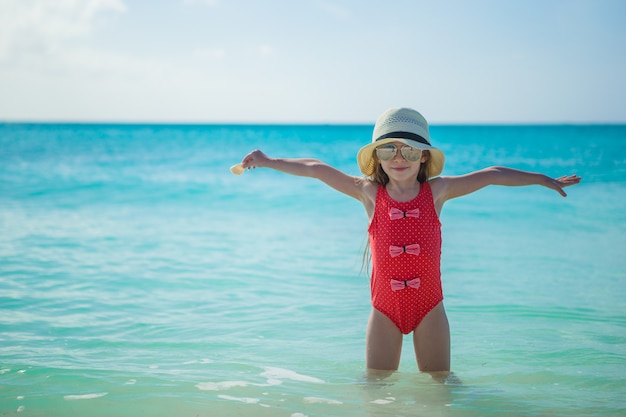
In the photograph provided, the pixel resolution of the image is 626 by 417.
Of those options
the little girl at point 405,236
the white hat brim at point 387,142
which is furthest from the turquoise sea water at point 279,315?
the white hat brim at point 387,142

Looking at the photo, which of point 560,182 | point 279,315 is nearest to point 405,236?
point 560,182

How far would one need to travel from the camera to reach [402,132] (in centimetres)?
376

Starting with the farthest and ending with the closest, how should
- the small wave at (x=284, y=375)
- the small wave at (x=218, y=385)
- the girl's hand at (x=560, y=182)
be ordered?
the small wave at (x=284, y=375)
the small wave at (x=218, y=385)
the girl's hand at (x=560, y=182)

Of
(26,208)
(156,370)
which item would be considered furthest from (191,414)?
(26,208)

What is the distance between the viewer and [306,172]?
12.6 feet

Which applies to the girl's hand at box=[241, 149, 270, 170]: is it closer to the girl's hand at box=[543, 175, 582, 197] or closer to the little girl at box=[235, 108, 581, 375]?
the little girl at box=[235, 108, 581, 375]

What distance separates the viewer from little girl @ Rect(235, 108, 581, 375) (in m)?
3.78

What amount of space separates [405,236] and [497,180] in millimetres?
623

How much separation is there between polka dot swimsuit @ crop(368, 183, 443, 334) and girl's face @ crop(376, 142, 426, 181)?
153 millimetres

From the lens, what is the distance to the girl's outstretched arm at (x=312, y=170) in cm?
377

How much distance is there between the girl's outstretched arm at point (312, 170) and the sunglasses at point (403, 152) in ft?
0.93

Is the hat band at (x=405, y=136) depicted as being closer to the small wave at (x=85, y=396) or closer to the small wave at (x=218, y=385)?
the small wave at (x=218, y=385)

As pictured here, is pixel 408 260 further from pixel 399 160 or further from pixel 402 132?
pixel 402 132

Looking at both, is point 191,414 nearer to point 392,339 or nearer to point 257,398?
point 257,398
